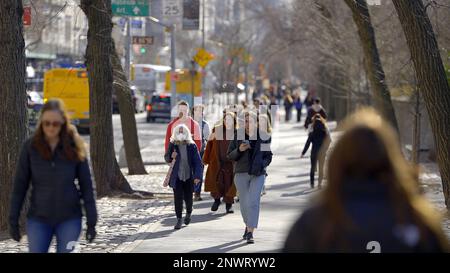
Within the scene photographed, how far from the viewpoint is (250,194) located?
1282 centimetres

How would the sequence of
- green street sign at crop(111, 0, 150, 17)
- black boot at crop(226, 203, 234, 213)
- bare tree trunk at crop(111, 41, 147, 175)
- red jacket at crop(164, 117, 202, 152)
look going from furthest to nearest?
green street sign at crop(111, 0, 150, 17) → bare tree trunk at crop(111, 41, 147, 175) → red jacket at crop(164, 117, 202, 152) → black boot at crop(226, 203, 234, 213)

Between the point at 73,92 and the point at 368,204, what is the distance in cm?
4021

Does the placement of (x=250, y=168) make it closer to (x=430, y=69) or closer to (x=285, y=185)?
(x=430, y=69)

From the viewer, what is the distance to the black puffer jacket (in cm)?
729

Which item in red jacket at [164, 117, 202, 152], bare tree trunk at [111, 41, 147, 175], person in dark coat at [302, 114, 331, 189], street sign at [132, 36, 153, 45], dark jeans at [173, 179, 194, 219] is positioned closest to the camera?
dark jeans at [173, 179, 194, 219]

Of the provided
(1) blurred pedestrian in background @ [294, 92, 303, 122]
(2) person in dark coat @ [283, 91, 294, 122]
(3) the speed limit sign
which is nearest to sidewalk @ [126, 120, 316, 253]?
(3) the speed limit sign

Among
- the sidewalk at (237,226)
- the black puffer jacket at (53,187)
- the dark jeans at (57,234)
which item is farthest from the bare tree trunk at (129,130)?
the dark jeans at (57,234)

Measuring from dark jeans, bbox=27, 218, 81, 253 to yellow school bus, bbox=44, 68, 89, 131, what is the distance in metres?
36.0

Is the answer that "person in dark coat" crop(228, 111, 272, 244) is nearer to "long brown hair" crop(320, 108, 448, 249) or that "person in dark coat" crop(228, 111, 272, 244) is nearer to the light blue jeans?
the light blue jeans

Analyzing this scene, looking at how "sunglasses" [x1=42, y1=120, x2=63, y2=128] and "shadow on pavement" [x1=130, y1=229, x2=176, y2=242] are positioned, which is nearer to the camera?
"sunglasses" [x1=42, y1=120, x2=63, y2=128]

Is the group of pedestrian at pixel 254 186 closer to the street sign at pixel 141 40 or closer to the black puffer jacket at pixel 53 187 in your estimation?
the black puffer jacket at pixel 53 187

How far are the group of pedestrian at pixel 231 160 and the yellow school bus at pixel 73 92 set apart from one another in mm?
27730

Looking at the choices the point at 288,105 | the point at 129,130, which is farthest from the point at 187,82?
the point at 129,130
